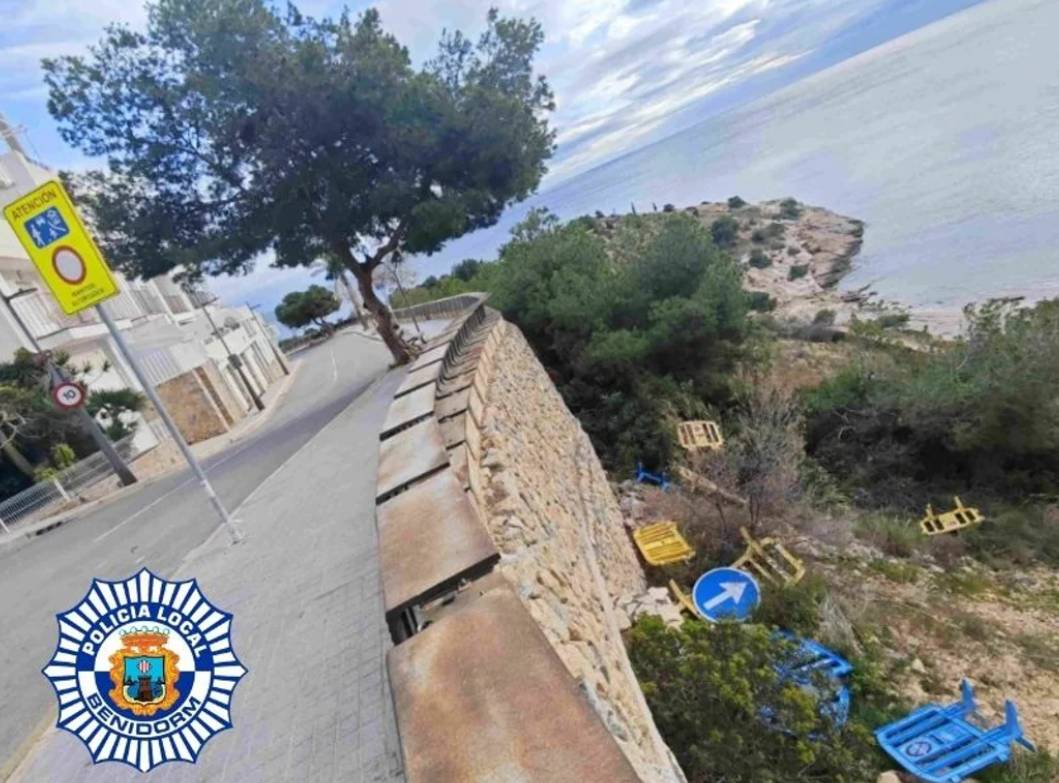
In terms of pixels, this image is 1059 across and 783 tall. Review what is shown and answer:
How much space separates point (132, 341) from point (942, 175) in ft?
182

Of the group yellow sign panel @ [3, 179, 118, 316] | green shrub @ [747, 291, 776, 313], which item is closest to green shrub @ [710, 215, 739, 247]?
green shrub @ [747, 291, 776, 313]

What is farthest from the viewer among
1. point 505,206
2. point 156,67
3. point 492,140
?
point 505,206

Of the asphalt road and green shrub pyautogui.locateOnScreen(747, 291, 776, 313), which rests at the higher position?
the asphalt road

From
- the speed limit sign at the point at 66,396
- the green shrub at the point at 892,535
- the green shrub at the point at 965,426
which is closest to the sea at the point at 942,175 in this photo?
the green shrub at the point at 965,426

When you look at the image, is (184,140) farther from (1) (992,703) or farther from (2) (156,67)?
(1) (992,703)

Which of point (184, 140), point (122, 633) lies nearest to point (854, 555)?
point (122, 633)

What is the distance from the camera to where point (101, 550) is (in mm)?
10211

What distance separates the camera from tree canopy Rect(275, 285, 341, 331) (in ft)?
177

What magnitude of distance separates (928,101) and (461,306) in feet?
273

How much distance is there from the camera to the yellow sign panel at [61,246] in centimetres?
595

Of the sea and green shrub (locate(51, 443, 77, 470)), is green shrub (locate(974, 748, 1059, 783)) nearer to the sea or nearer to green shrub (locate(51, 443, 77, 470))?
the sea

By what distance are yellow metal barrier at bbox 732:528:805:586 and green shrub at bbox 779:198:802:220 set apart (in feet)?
169

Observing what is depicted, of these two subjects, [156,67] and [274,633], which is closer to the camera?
[274,633]

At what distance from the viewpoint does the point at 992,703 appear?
21.4ft
